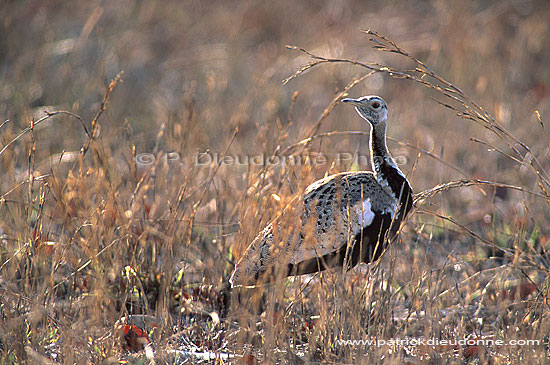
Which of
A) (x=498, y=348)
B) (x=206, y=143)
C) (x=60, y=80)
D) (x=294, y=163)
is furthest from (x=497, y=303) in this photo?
(x=60, y=80)

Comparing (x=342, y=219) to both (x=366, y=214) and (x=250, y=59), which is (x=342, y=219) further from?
(x=250, y=59)

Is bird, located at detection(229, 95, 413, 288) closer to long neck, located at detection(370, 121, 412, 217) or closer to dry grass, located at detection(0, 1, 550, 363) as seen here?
long neck, located at detection(370, 121, 412, 217)

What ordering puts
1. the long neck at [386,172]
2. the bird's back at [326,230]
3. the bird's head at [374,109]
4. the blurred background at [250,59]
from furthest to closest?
the blurred background at [250,59]
the bird's head at [374,109]
the long neck at [386,172]
the bird's back at [326,230]

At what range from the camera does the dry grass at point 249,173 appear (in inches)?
97.7

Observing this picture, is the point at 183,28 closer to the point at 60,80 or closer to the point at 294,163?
the point at 60,80

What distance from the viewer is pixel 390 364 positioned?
7.07 ft

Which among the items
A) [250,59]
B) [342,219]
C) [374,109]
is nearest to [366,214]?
[342,219]

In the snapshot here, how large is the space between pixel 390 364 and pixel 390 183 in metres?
1.06

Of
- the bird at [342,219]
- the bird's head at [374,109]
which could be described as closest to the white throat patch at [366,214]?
the bird at [342,219]

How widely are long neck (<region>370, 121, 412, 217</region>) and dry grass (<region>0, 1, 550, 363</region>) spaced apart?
3.1 inches

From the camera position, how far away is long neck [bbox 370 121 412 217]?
2.95 m

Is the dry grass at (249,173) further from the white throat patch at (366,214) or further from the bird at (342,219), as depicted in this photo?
the white throat patch at (366,214)

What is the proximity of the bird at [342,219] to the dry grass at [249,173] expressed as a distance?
0.33 feet

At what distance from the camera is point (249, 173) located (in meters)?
3.34
